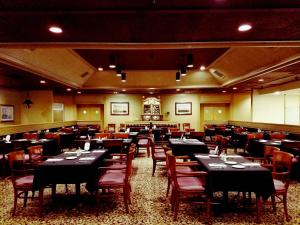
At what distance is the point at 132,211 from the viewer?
12.6 feet

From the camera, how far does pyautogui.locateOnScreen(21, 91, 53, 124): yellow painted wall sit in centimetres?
1209

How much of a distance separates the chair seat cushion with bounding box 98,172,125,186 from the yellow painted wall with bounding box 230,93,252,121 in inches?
471

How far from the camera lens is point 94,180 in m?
3.73

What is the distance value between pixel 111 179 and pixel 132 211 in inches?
23.4

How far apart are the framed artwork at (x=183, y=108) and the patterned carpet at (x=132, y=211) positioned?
10.2 metres

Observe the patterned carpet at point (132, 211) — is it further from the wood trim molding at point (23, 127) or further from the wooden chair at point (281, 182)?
the wood trim molding at point (23, 127)

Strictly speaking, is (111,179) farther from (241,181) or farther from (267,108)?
(267,108)

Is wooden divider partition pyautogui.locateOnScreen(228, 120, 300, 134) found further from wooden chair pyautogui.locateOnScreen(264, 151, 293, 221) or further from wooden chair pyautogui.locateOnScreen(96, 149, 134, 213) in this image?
wooden chair pyautogui.locateOnScreen(96, 149, 134, 213)

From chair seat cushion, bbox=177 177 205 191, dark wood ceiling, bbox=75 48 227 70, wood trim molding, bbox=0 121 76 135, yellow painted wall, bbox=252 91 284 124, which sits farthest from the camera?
yellow painted wall, bbox=252 91 284 124

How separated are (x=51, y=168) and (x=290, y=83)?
10.0m

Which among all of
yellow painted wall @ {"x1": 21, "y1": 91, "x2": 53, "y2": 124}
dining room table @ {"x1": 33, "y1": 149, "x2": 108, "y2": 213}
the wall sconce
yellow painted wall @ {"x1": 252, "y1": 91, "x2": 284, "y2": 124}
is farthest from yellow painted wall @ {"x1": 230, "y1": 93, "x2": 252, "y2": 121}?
dining room table @ {"x1": 33, "y1": 149, "x2": 108, "y2": 213}

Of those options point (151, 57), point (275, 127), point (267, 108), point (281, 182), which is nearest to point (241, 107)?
point (267, 108)
